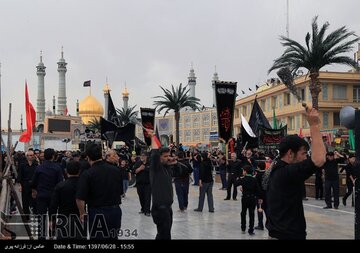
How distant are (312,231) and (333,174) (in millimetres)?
4032

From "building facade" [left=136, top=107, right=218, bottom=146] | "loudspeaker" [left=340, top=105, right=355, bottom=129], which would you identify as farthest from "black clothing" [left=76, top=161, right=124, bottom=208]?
"building facade" [left=136, top=107, right=218, bottom=146]

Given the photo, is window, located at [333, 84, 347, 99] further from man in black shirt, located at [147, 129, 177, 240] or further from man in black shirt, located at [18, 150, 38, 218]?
man in black shirt, located at [147, 129, 177, 240]

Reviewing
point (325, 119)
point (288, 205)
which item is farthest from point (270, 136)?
point (325, 119)

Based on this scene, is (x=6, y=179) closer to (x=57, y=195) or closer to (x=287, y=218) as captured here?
(x=57, y=195)

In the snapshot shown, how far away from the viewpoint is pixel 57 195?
6379 mm

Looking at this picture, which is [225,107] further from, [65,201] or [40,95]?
[40,95]

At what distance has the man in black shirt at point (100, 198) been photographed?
5.73 m

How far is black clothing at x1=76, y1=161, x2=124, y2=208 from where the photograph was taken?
225 inches

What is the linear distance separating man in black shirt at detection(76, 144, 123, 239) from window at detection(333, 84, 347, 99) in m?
42.2

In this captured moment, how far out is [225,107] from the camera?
1547cm

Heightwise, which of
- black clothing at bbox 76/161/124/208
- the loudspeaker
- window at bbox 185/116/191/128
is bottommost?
black clothing at bbox 76/161/124/208

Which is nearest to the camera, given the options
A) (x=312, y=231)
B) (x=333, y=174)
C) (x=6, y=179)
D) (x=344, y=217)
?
(x=6, y=179)

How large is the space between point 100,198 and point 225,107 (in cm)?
1016

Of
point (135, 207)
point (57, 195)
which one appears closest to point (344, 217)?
point (135, 207)
